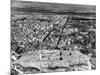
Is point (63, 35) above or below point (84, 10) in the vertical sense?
below

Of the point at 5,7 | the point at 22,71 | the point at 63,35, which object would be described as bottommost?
the point at 22,71

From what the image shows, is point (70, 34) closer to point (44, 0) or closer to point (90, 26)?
point (90, 26)

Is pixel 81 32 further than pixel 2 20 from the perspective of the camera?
Yes

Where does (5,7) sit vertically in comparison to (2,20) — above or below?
above
